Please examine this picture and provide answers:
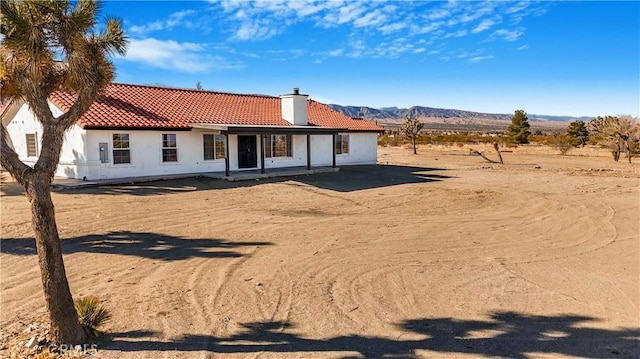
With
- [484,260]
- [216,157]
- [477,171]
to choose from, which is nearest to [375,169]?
[477,171]

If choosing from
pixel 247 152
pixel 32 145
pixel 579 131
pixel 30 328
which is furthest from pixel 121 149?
pixel 579 131

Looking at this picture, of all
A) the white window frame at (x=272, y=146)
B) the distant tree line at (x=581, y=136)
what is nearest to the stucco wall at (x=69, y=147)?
the white window frame at (x=272, y=146)

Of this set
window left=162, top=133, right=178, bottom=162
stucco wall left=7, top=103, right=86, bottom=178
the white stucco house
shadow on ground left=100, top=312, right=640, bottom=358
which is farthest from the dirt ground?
window left=162, top=133, right=178, bottom=162

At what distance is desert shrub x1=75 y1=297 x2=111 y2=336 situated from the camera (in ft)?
18.0

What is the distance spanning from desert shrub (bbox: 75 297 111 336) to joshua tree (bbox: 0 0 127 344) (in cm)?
21

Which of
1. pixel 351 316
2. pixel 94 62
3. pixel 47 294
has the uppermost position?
pixel 94 62

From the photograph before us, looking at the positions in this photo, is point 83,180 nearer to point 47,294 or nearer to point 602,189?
point 47,294

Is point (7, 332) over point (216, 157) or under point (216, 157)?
under

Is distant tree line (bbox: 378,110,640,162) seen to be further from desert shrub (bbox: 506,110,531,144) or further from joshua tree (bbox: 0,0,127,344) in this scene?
joshua tree (bbox: 0,0,127,344)

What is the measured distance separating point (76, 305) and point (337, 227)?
22.4 feet

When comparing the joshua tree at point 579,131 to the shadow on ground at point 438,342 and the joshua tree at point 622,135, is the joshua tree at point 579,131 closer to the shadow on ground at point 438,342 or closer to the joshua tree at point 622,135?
the joshua tree at point 622,135

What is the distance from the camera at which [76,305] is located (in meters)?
5.68

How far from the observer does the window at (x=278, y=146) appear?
24516mm

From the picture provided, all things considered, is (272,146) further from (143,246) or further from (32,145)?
(143,246)
